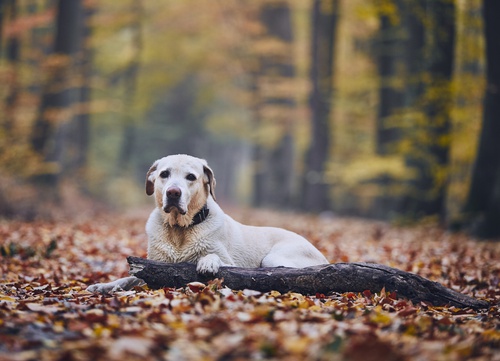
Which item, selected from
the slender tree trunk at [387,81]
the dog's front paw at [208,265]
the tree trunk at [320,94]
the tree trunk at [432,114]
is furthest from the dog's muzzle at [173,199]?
the tree trunk at [320,94]

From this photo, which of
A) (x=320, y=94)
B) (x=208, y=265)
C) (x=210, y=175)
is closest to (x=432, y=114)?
(x=320, y=94)

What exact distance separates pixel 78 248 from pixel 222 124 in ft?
83.1

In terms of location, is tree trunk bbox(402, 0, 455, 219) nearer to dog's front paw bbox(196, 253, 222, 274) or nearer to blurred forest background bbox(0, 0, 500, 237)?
blurred forest background bbox(0, 0, 500, 237)

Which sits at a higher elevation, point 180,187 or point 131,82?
point 131,82

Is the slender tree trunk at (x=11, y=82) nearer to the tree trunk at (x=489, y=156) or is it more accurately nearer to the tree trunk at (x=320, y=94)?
the tree trunk at (x=320, y=94)

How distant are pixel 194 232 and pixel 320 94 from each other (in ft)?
55.8

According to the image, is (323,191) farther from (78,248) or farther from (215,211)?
(215,211)

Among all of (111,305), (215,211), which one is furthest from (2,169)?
(111,305)

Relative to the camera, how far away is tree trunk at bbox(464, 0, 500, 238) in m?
11.6

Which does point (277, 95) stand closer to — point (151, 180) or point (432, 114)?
point (432, 114)

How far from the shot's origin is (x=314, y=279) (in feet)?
17.4

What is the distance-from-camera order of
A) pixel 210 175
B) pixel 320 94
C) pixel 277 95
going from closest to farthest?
pixel 210 175
pixel 320 94
pixel 277 95

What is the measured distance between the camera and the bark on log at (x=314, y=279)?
5.24 m

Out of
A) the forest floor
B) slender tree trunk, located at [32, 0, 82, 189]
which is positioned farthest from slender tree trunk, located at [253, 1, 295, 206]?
the forest floor
